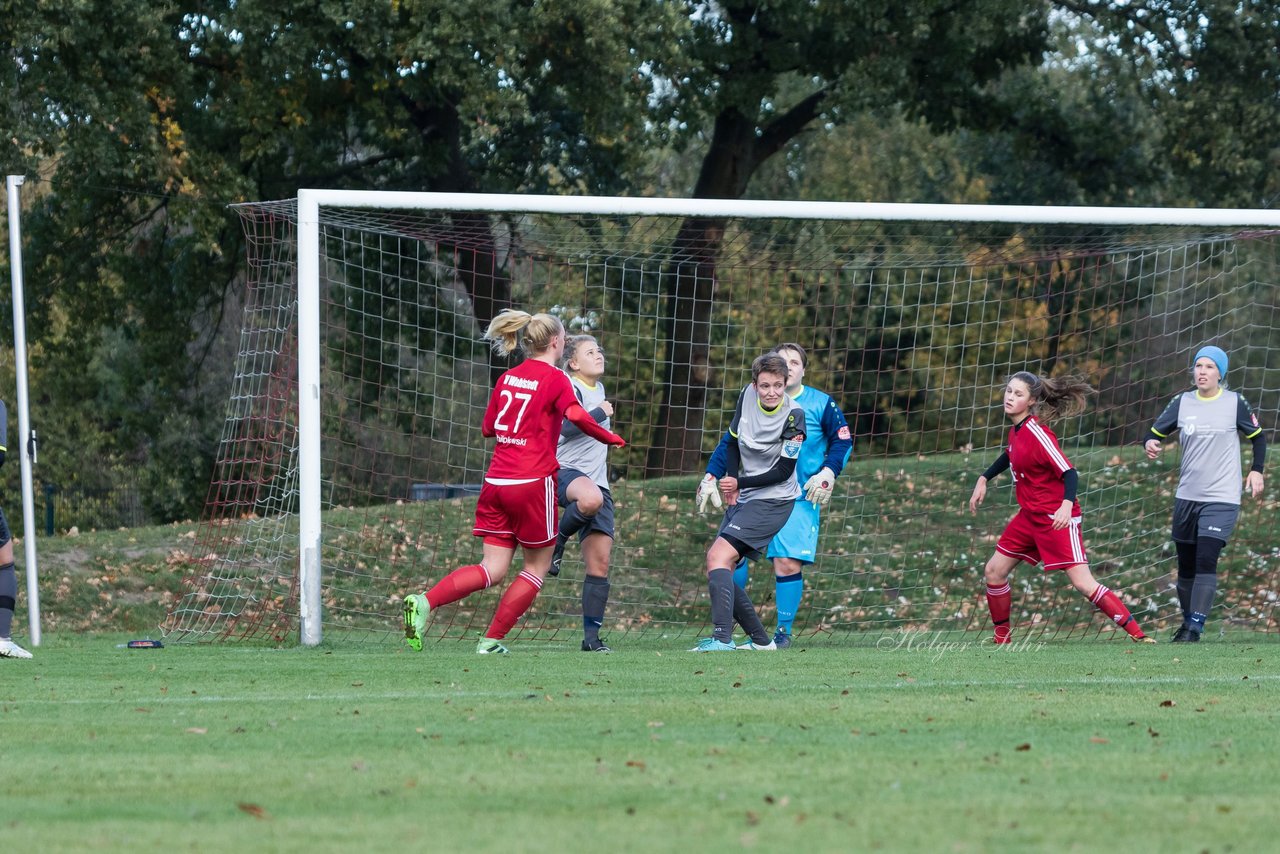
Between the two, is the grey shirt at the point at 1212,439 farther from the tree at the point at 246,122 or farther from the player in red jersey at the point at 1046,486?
the tree at the point at 246,122

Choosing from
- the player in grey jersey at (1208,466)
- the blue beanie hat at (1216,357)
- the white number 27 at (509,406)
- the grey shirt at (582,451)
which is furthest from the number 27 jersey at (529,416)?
the blue beanie hat at (1216,357)

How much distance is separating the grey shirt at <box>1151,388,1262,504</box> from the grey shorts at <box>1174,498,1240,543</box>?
41 millimetres

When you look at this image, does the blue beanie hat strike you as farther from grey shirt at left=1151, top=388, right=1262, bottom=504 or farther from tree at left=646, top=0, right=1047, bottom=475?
tree at left=646, top=0, right=1047, bottom=475

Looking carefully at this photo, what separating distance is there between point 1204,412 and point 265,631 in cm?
649

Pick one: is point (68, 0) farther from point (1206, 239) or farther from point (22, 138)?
point (1206, 239)

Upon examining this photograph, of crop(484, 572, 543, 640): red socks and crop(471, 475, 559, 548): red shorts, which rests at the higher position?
crop(471, 475, 559, 548): red shorts

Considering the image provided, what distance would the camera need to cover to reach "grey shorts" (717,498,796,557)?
8.45m

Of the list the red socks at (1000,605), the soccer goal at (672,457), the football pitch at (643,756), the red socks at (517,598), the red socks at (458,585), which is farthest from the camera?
the soccer goal at (672,457)

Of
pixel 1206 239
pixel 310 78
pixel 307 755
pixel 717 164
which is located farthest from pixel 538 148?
pixel 307 755

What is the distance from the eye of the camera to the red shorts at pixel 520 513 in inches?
318

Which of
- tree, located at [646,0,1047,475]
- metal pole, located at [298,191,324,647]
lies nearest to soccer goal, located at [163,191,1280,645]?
metal pole, located at [298,191,324,647]

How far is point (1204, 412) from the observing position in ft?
32.5
